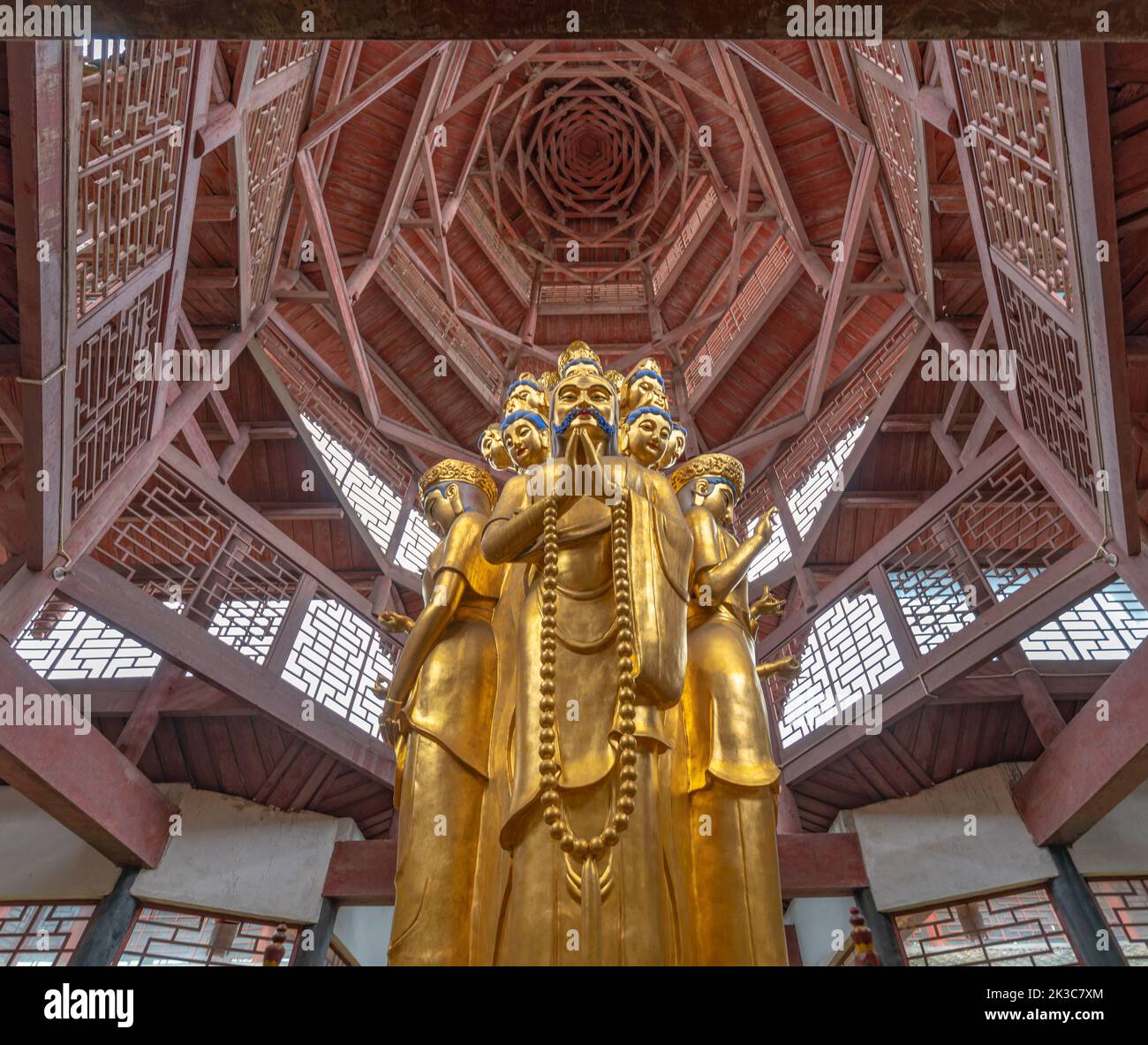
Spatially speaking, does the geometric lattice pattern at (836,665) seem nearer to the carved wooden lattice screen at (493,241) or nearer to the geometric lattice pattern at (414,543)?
the geometric lattice pattern at (414,543)

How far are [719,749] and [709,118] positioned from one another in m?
13.3

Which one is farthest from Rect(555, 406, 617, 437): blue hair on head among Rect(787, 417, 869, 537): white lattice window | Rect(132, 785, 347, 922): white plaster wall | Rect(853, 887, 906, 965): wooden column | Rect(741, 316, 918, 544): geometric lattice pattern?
Rect(787, 417, 869, 537): white lattice window

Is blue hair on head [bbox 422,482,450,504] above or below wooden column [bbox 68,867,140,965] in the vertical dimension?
above

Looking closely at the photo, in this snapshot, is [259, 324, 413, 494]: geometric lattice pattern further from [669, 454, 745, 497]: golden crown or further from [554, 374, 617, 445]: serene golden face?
[554, 374, 617, 445]: serene golden face

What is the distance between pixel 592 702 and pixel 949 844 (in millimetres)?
6237

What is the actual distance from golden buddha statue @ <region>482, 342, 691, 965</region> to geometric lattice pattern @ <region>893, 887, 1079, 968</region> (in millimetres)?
5578

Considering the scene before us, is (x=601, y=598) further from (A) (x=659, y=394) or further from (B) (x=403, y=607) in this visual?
(B) (x=403, y=607)

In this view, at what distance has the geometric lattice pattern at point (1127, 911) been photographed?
672 cm

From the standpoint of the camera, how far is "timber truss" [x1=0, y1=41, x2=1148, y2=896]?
5148 millimetres

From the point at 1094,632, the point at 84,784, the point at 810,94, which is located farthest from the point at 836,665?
the point at 84,784

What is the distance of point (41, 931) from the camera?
24.2 feet

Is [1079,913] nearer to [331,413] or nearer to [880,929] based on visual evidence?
[880,929]

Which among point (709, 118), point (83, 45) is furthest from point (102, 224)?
point (709, 118)

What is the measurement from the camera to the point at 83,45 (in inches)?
170
